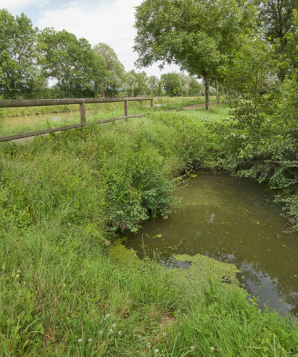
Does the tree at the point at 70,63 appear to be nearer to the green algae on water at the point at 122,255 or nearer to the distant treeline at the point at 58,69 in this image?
the distant treeline at the point at 58,69

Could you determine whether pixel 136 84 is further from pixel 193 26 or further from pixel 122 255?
pixel 122 255

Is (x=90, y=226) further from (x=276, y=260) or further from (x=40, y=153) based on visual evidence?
(x=276, y=260)

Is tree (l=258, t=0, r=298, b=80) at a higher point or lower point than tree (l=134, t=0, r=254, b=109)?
higher

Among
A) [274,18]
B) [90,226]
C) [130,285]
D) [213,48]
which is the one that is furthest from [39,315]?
[274,18]

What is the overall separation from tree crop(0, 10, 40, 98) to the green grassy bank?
31427 millimetres

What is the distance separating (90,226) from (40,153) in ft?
6.83

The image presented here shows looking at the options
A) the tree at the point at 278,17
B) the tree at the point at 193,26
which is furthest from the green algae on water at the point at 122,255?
the tree at the point at 278,17

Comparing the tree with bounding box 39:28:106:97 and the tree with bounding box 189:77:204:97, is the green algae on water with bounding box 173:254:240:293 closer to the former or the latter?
the tree with bounding box 39:28:106:97

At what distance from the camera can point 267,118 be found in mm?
6254

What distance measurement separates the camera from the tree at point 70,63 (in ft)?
127

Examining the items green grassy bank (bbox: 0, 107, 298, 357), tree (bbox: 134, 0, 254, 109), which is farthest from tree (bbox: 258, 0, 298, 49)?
green grassy bank (bbox: 0, 107, 298, 357)

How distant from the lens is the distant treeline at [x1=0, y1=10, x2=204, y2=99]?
30.6m

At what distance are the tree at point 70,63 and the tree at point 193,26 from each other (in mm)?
27523

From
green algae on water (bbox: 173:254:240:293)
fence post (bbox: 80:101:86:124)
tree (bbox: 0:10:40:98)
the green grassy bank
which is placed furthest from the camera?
tree (bbox: 0:10:40:98)
